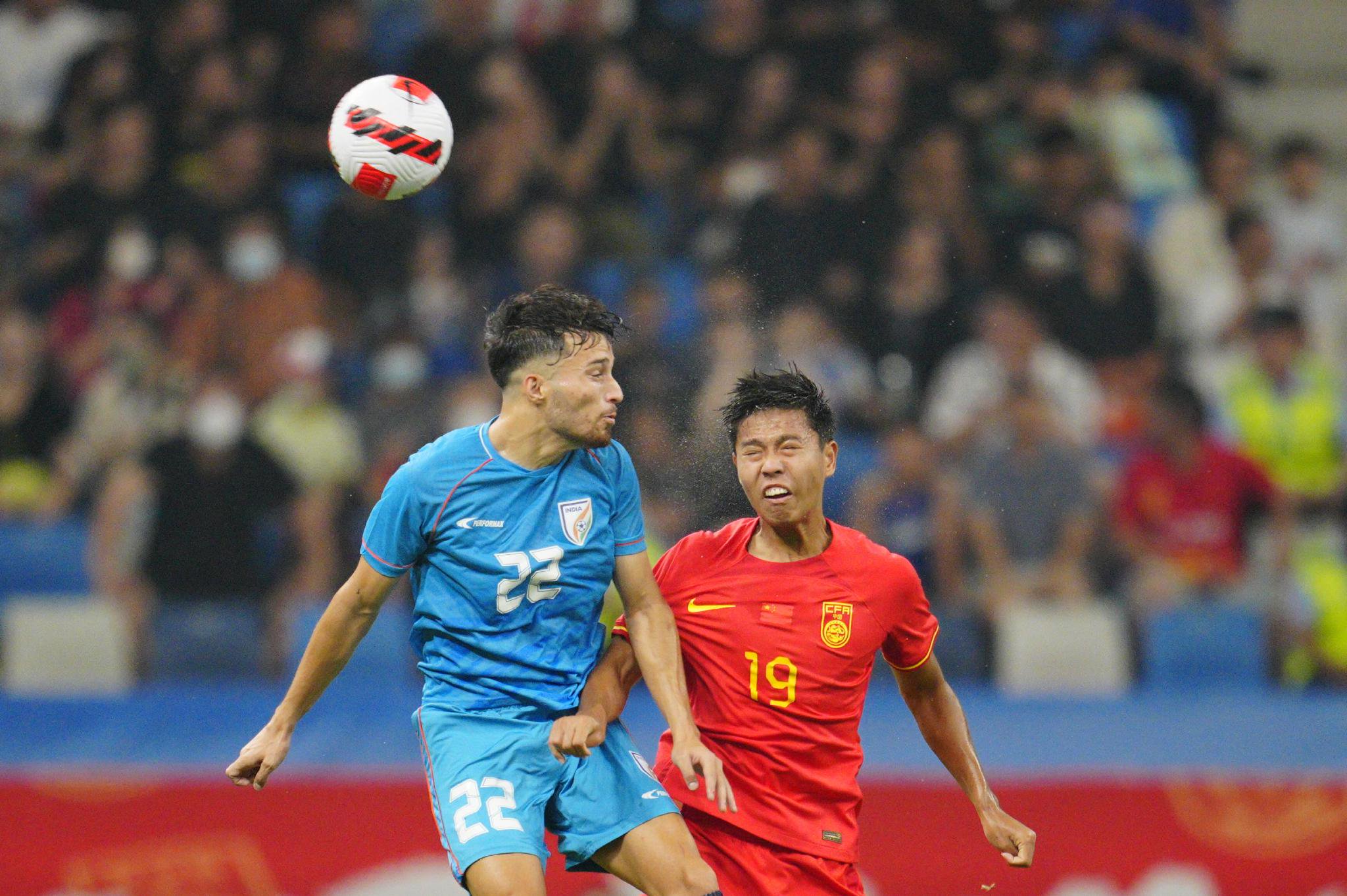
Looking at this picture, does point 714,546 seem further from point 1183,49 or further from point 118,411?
point 1183,49

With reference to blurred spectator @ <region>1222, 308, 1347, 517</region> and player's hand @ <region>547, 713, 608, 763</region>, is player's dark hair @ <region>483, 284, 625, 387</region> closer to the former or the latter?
player's hand @ <region>547, 713, 608, 763</region>

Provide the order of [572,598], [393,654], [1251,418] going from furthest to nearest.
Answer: [1251,418] → [393,654] → [572,598]

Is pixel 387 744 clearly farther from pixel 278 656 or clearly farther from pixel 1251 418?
pixel 1251 418

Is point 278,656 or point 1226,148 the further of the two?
point 1226,148

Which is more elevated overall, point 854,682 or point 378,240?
point 378,240

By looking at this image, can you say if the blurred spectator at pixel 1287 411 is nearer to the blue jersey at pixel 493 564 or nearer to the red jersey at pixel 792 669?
the red jersey at pixel 792 669

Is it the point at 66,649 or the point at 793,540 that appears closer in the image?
the point at 793,540

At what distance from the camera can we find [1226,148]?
10.6 m

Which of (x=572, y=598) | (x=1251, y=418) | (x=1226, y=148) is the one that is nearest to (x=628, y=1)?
(x=1226, y=148)

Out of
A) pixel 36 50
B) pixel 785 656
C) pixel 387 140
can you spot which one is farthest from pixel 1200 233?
pixel 36 50

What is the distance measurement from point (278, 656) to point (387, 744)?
1.13 metres

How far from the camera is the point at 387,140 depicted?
14.5ft

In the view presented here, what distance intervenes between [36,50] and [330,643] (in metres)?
8.41

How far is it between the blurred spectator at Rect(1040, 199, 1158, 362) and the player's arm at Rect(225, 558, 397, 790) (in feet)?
17.9
